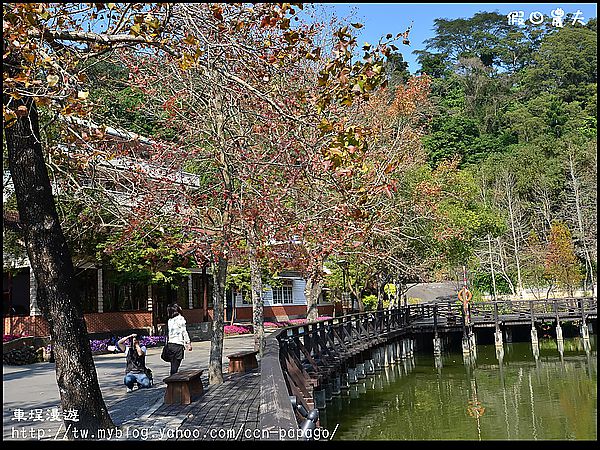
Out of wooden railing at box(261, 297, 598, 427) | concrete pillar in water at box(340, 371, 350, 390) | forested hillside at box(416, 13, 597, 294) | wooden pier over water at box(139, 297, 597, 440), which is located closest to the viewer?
wooden pier over water at box(139, 297, 597, 440)

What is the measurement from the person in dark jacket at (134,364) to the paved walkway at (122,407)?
180mm

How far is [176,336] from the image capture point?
12.0 m

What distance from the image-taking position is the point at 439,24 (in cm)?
7544

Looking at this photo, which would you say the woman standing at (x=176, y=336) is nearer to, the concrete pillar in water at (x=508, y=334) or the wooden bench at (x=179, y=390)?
the wooden bench at (x=179, y=390)

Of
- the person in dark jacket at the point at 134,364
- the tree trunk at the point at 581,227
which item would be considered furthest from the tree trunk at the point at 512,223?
the person in dark jacket at the point at 134,364

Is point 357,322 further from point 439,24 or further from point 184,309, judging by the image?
point 439,24

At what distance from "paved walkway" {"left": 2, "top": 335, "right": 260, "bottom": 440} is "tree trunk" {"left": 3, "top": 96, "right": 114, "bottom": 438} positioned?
62cm

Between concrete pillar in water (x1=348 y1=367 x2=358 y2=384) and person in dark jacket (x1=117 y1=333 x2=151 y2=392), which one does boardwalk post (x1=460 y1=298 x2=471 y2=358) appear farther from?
person in dark jacket (x1=117 y1=333 x2=151 y2=392)

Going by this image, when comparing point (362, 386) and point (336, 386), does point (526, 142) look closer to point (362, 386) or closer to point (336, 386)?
point (362, 386)

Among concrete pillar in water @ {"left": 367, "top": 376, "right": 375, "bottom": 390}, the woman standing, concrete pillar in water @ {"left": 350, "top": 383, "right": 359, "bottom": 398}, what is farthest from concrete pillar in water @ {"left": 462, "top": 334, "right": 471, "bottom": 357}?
the woman standing

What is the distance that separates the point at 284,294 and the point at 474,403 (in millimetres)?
24994

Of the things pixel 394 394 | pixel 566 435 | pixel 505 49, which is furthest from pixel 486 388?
pixel 505 49

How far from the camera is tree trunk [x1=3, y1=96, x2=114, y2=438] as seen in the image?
7.33m

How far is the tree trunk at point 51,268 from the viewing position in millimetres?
7328
